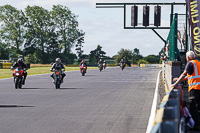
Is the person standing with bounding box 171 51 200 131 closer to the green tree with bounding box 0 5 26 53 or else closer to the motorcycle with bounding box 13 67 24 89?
the motorcycle with bounding box 13 67 24 89

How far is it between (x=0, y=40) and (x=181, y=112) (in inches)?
3656

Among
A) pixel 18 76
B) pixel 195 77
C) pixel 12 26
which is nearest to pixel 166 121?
pixel 195 77

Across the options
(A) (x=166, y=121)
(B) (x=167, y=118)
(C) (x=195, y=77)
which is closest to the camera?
(A) (x=166, y=121)

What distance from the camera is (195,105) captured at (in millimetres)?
7734

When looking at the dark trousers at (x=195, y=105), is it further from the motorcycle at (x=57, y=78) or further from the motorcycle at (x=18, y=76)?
the motorcycle at (x=18, y=76)

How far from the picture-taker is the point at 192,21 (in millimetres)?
11992

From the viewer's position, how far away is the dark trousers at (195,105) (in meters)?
7.65

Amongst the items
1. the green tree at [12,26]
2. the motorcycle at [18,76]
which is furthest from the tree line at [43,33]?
the motorcycle at [18,76]

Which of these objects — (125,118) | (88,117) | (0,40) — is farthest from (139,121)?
(0,40)

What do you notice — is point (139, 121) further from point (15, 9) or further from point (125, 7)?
point (15, 9)

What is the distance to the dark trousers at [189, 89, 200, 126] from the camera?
7648 mm

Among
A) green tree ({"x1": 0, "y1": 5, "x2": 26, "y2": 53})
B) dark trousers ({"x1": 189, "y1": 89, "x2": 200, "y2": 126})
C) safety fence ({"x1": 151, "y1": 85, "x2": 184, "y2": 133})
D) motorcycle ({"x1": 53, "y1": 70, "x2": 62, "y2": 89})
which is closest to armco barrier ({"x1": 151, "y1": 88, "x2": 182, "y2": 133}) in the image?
safety fence ({"x1": 151, "y1": 85, "x2": 184, "y2": 133})

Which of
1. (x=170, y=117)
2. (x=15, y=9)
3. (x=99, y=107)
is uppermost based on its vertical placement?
(x=15, y=9)

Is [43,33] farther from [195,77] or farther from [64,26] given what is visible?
[195,77]
